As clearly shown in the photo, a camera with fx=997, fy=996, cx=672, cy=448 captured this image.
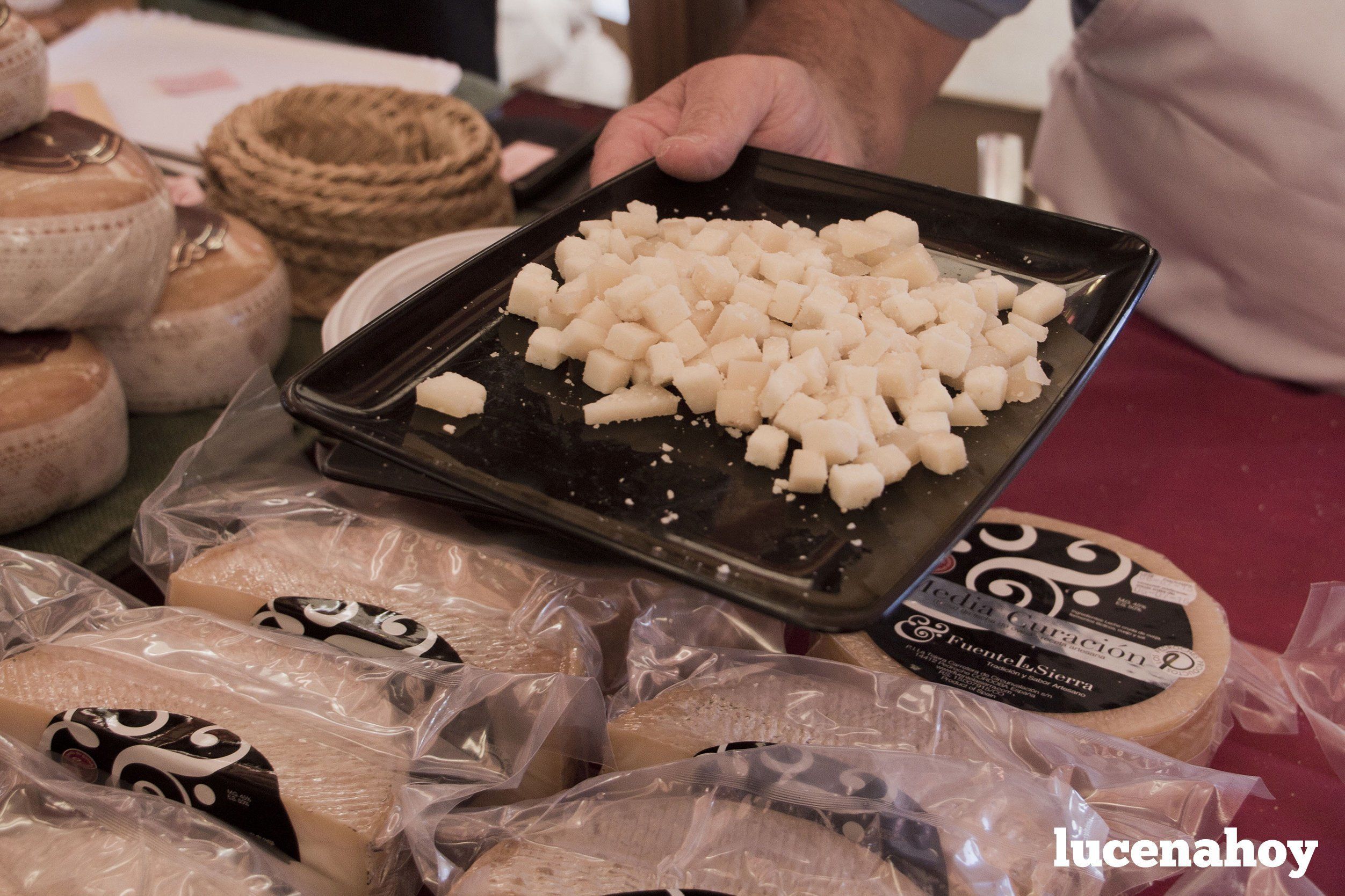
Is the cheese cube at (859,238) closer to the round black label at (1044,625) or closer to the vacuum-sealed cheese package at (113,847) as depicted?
the round black label at (1044,625)

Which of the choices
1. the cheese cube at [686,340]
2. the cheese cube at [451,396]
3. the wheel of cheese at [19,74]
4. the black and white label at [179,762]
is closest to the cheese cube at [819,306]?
the cheese cube at [686,340]

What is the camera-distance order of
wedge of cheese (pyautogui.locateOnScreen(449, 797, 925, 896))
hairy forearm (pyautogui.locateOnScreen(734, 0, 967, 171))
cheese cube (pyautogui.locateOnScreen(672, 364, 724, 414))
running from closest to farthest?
wedge of cheese (pyautogui.locateOnScreen(449, 797, 925, 896)) → cheese cube (pyautogui.locateOnScreen(672, 364, 724, 414)) → hairy forearm (pyautogui.locateOnScreen(734, 0, 967, 171))

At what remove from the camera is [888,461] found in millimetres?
761

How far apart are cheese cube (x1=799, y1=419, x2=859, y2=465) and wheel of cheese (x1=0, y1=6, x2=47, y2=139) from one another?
85cm

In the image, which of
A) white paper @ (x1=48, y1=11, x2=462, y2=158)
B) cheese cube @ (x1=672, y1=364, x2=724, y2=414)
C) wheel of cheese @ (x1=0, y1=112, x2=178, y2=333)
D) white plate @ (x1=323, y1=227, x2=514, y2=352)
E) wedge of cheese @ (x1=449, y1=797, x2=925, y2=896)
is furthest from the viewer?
white paper @ (x1=48, y1=11, x2=462, y2=158)

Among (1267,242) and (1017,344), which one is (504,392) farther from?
(1267,242)

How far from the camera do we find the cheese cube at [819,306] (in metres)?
0.92

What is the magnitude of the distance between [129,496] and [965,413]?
2.87 ft

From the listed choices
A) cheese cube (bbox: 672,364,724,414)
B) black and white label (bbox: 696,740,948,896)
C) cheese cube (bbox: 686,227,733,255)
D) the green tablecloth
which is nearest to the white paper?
the green tablecloth

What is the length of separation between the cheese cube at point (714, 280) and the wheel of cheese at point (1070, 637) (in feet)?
1.05

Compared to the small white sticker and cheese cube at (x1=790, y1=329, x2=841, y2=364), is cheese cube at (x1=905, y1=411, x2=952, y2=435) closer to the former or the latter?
cheese cube at (x1=790, y1=329, x2=841, y2=364)

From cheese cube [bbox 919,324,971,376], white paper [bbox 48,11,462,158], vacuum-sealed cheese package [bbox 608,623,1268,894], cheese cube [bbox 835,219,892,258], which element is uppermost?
cheese cube [bbox 835,219,892,258]

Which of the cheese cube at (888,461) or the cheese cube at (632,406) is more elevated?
the cheese cube at (888,461)

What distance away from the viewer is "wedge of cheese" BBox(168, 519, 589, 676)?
756mm
